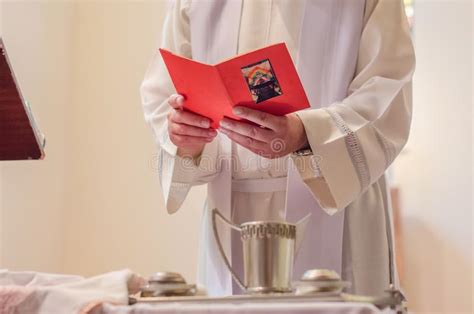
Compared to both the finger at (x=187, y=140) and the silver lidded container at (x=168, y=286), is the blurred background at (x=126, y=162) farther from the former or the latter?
the silver lidded container at (x=168, y=286)

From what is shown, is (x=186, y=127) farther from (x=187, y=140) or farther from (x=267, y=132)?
(x=267, y=132)

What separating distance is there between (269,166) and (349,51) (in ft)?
1.00

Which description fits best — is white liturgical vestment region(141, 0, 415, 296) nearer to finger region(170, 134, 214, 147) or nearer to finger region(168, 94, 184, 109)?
finger region(170, 134, 214, 147)

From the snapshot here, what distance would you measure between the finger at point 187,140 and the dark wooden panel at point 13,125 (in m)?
0.26

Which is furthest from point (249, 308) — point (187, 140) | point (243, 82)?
point (187, 140)

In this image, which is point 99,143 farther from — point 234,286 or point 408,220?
point 234,286

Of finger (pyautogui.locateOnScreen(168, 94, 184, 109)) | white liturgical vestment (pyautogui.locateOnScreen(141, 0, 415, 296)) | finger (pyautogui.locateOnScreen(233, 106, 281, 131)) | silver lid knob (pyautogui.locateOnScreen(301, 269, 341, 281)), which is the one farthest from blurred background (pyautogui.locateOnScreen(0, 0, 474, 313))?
silver lid knob (pyautogui.locateOnScreen(301, 269, 341, 281))

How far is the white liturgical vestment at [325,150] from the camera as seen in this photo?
1474 mm

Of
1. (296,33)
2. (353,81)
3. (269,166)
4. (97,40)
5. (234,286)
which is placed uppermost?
(97,40)

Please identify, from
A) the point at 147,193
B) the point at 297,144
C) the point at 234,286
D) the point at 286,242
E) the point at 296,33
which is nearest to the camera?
the point at 286,242

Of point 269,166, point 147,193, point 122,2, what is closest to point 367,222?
point 269,166

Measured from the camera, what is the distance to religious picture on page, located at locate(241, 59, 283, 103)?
121 centimetres

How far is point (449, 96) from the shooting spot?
3.33 meters

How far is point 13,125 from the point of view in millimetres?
1396
